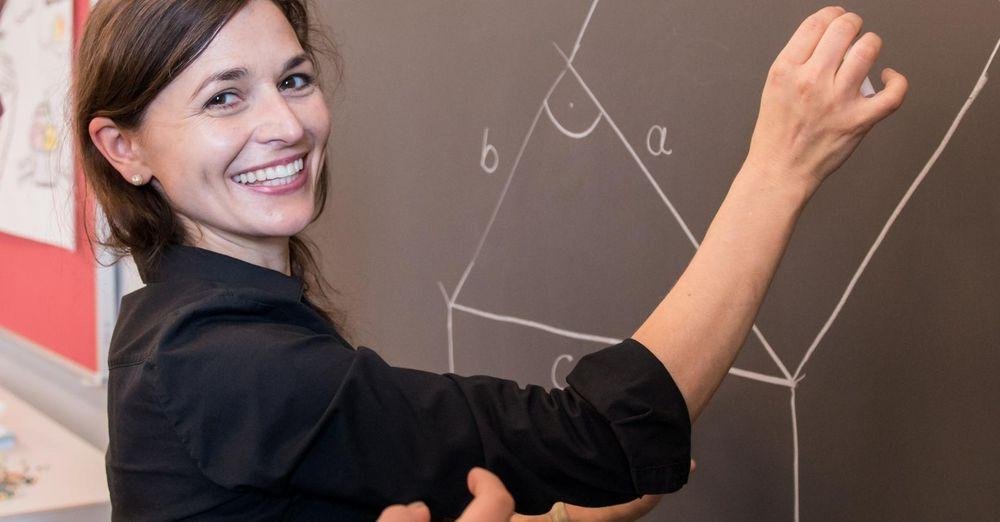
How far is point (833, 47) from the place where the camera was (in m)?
0.67

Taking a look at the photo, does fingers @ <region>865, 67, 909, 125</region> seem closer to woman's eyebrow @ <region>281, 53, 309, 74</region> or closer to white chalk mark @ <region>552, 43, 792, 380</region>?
white chalk mark @ <region>552, 43, 792, 380</region>

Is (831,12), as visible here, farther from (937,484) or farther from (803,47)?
(937,484)

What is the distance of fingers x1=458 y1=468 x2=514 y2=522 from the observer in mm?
647

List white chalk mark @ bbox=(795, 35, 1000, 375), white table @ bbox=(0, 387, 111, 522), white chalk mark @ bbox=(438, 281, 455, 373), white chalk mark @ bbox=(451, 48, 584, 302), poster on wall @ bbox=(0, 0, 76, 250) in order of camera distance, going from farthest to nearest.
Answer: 1. poster on wall @ bbox=(0, 0, 76, 250)
2. white table @ bbox=(0, 387, 111, 522)
3. white chalk mark @ bbox=(438, 281, 455, 373)
4. white chalk mark @ bbox=(451, 48, 584, 302)
5. white chalk mark @ bbox=(795, 35, 1000, 375)

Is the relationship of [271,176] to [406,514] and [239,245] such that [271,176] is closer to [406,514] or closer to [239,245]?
[239,245]

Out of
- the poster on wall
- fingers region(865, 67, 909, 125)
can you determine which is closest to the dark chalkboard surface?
fingers region(865, 67, 909, 125)

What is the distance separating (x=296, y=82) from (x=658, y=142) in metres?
0.37

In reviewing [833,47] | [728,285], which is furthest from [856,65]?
[728,285]

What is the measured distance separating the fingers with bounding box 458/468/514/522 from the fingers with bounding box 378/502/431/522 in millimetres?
26

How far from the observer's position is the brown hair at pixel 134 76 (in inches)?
32.9

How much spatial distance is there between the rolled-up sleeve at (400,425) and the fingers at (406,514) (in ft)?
0.16

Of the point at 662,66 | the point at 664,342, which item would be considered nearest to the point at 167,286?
the point at 664,342

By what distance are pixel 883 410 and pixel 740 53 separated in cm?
34

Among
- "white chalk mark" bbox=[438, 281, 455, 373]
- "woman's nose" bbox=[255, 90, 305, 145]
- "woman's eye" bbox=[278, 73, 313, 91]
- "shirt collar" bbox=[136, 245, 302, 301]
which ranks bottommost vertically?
"white chalk mark" bbox=[438, 281, 455, 373]
